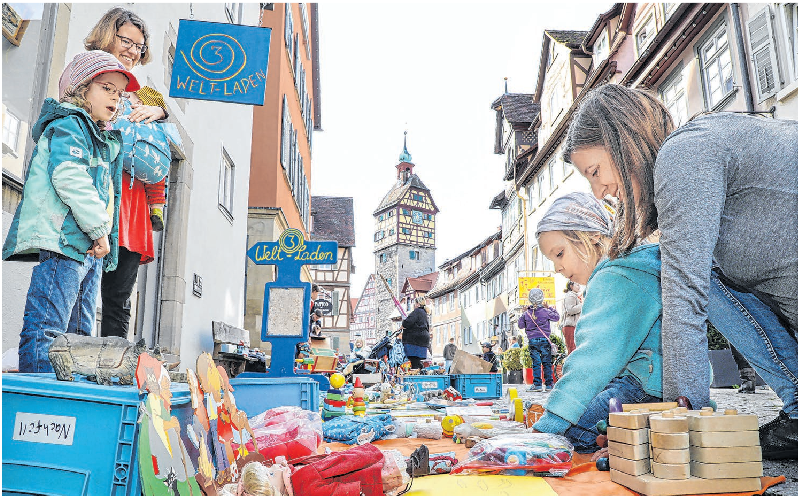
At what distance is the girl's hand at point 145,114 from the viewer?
334 centimetres

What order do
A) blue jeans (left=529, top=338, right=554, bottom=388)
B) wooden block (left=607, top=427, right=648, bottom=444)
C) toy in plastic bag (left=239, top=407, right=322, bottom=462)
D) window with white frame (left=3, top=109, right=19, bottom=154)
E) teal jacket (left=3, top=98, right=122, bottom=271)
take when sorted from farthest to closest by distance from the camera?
blue jeans (left=529, top=338, right=554, bottom=388), window with white frame (left=3, top=109, right=19, bottom=154), teal jacket (left=3, top=98, right=122, bottom=271), toy in plastic bag (left=239, top=407, right=322, bottom=462), wooden block (left=607, top=427, right=648, bottom=444)

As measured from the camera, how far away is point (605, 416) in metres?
2.27

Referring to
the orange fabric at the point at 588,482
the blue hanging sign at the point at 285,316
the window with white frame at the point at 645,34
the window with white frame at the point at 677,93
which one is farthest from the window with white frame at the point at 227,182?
the window with white frame at the point at 645,34

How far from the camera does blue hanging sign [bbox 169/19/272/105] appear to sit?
432 centimetres

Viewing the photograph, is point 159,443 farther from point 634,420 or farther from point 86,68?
point 86,68

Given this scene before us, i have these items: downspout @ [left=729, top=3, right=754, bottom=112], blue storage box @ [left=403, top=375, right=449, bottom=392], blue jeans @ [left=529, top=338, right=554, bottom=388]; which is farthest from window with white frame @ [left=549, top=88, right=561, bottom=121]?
blue storage box @ [left=403, top=375, right=449, bottom=392]

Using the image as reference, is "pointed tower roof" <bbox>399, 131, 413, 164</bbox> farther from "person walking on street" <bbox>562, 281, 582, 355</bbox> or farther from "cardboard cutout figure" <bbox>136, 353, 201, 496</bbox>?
"cardboard cutout figure" <bbox>136, 353, 201, 496</bbox>

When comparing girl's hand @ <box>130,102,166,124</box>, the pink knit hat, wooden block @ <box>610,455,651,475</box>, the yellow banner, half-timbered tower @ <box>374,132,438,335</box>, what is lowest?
wooden block @ <box>610,455,651,475</box>

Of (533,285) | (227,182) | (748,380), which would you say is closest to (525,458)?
(748,380)

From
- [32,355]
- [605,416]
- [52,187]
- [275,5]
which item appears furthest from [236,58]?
[275,5]

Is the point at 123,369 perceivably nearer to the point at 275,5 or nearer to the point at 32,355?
the point at 32,355

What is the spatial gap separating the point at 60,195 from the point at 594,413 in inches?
89.9

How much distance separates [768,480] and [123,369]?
1.79m

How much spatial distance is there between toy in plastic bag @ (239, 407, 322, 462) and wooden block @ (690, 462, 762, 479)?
1314 millimetres
